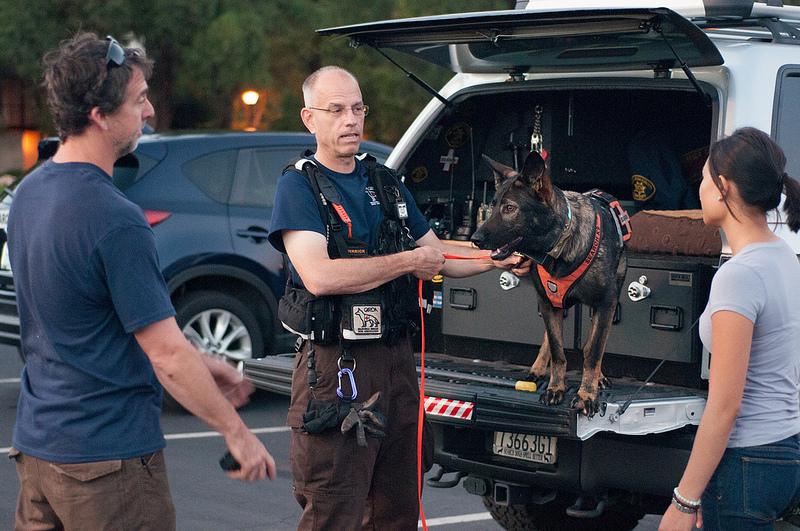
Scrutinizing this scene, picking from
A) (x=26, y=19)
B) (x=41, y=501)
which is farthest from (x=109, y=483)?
(x=26, y=19)

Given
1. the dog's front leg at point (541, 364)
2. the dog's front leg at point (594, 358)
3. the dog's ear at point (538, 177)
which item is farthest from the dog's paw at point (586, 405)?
the dog's ear at point (538, 177)

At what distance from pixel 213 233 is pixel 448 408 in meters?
4.17

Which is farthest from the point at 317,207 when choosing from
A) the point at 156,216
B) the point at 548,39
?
the point at 156,216

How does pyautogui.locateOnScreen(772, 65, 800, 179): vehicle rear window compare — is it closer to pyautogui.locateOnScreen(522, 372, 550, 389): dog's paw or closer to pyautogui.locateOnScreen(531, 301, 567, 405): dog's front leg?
pyautogui.locateOnScreen(531, 301, 567, 405): dog's front leg

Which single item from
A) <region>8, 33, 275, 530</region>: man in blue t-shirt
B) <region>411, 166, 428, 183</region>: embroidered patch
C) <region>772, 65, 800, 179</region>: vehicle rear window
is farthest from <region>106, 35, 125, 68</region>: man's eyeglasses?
<region>411, 166, 428, 183</region>: embroidered patch

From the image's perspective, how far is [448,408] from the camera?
4.77m

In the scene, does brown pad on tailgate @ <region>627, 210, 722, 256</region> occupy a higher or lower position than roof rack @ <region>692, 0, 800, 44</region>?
lower

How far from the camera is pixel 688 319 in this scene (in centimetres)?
486

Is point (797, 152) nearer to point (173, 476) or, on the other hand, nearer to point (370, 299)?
point (370, 299)

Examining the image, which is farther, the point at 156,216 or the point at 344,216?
the point at 156,216

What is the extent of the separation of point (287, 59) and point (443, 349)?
2272cm

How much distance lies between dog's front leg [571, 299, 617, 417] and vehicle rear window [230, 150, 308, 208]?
4.27 metres

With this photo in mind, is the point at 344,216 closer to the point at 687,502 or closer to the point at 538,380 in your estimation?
the point at 538,380

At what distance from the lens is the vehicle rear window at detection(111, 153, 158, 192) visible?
27.7 ft
